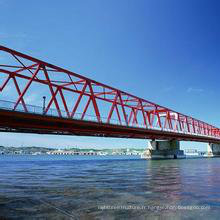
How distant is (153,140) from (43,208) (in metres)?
76.5

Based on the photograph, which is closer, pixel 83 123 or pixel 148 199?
pixel 148 199

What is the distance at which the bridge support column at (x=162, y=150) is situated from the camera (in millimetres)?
79312

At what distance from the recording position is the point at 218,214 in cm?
804

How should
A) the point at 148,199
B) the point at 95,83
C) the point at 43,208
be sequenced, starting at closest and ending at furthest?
the point at 43,208 < the point at 148,199 < the point at 95,83

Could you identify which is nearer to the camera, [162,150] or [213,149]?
[162,150]

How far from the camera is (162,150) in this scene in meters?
80.4

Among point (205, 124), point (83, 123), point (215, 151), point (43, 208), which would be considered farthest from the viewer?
point (215, 151)

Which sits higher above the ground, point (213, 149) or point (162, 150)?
point (162, 150)

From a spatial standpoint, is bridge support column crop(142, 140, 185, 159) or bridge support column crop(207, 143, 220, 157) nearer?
bridge support column crop(142, 140, 185, 159)

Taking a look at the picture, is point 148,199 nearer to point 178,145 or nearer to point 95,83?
point 95,83

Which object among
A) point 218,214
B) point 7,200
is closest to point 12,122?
point 7,200

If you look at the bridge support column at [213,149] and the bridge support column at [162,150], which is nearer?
the bridge support column at [162,150]

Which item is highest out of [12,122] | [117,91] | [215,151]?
[117,91]

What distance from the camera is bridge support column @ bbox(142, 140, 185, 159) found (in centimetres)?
7931
